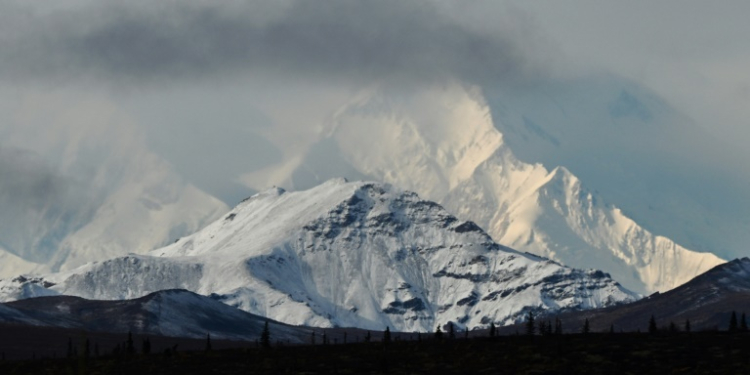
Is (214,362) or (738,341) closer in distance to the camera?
(738,341)

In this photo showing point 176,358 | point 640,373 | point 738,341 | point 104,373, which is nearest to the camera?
point 640,373

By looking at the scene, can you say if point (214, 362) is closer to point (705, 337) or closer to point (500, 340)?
point (500, 340)

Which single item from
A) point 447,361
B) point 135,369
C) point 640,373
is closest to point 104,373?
point 135,369

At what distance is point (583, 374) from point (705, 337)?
20312 millimetres

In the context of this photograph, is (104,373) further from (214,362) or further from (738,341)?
(738,341)

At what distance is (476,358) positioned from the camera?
136125 mm

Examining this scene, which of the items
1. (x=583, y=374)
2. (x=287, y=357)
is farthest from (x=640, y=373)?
(x=287, y=357)

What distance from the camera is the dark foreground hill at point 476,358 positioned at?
12538cm

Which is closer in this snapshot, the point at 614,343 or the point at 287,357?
the point at 614,343

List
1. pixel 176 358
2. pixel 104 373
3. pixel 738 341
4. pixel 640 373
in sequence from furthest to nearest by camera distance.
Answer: pixel 176 358
pixel 104 373
pixel 738 341
pixel 640 373

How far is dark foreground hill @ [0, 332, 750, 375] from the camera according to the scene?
411ft

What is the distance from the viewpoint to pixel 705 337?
13862cm

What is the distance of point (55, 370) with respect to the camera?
494 feet

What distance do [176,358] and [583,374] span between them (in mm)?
48583
